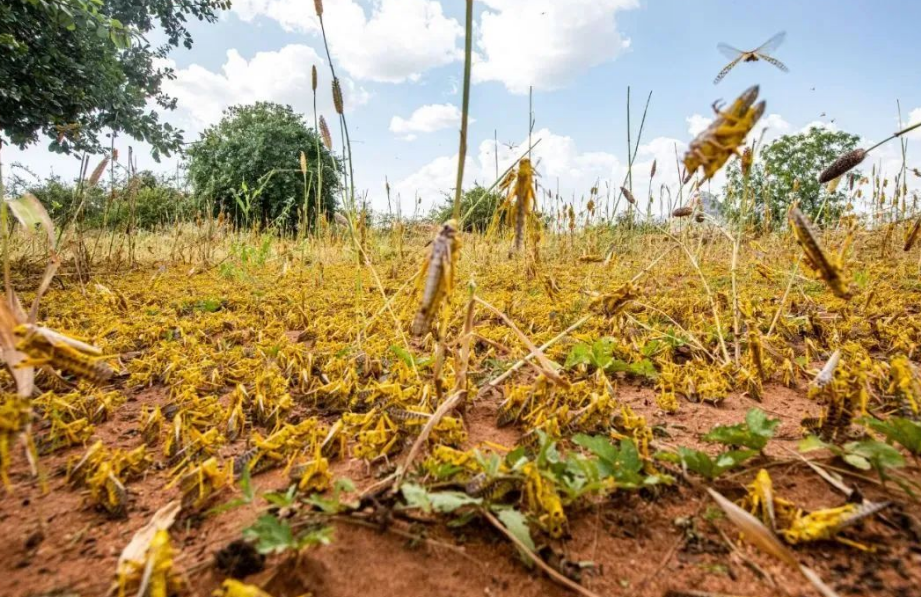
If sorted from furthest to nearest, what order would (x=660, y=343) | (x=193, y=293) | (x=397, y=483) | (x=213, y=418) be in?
1. (x=193, y=293)
2. (x=660, y=343)
3. (x=213, y=418)
4. (x=397, y=483)

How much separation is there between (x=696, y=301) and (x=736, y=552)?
82.0 inches

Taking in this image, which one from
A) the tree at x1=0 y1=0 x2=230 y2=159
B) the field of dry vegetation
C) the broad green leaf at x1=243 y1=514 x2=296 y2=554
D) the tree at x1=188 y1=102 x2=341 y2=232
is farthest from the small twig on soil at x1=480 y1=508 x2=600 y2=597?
the tree at x1=188 y1=102 x2=341 y2=232

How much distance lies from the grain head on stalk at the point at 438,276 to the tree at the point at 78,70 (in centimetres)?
341

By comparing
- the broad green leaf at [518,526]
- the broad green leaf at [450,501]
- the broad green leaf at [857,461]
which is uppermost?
the broad green leaf at [857,461]

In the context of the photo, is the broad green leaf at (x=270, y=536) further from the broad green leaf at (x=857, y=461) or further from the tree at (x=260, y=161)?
the tree at (x=260, y=161)

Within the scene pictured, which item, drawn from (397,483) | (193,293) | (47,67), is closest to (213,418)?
(397,483)

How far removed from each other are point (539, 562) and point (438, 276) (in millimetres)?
447

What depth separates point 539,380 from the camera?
1126 mm

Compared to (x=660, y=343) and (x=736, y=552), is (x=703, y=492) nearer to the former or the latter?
(x=736, y=552)

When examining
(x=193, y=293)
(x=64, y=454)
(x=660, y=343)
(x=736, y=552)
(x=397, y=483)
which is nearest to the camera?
(x=736, y=552)

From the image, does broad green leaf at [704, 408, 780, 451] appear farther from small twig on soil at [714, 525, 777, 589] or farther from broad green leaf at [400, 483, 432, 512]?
broad green leaf at [400, 483, 432, 512]

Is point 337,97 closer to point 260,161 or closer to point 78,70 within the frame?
point 78,70

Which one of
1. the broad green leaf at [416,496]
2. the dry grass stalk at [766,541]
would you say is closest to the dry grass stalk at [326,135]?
the broad green leaf at [416,496]

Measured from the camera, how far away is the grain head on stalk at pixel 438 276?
0.70 m
